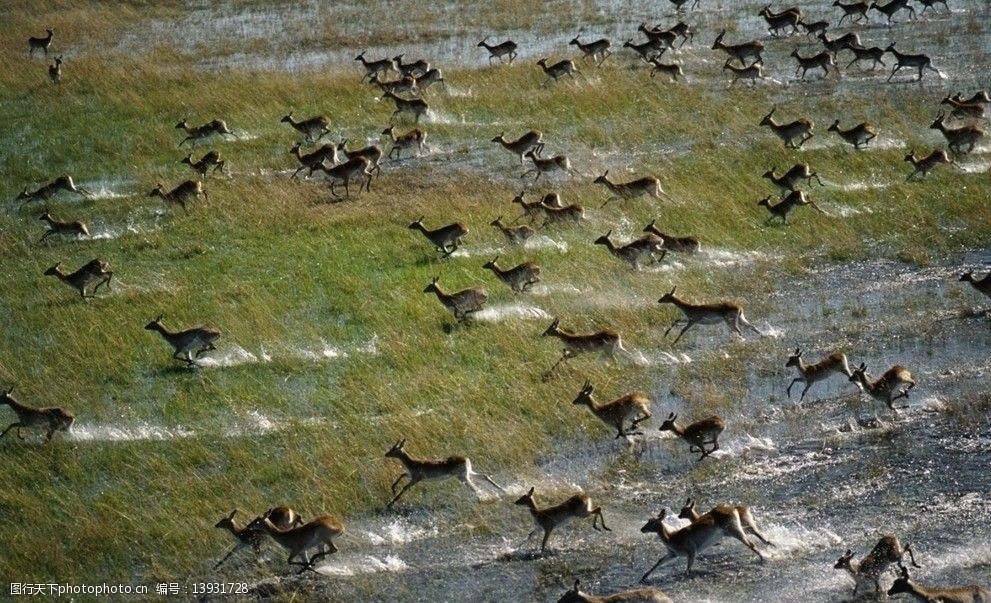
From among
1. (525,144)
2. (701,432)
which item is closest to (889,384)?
(701,432)

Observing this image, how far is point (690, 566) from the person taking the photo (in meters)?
13.6

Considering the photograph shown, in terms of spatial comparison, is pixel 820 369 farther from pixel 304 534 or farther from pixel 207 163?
pixel 207 163

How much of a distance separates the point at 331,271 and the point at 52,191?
24.7 feet

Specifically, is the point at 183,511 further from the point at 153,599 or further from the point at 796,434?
the point at 796,434

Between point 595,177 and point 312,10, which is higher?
point 595,177

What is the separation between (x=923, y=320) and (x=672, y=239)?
4.08 m

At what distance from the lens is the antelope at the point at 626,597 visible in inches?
496

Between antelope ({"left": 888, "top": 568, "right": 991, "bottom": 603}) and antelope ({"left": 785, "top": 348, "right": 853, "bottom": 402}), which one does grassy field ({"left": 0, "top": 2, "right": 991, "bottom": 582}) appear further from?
antelope ({"left": 888, "top": 568, "right": 991, "bottom": 603})

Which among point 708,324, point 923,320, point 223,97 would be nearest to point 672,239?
point 708,324

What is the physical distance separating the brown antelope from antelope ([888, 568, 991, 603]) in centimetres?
343

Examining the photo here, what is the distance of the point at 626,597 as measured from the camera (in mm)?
12688

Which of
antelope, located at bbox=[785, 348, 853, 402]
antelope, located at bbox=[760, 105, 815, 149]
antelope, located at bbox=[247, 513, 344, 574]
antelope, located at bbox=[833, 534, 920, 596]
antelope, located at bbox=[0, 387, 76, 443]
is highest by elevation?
antelope, located at bbox=[833, 534, 920, 596]

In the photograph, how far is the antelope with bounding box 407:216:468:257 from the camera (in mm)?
22141

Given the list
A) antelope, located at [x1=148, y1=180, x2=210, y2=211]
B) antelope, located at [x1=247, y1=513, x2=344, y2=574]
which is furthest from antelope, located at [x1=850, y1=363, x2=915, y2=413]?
antelope, located at [x1=148, y1=180, x2=210, y2=211]
